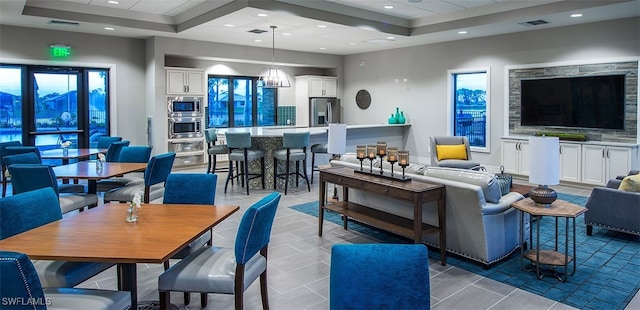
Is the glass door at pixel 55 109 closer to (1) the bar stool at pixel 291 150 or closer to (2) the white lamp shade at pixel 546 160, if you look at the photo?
(1) the bar stool at pixel 291 150

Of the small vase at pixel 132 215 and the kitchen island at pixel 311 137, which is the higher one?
the kitchen island at pixel 311 137

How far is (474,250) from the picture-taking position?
3.82m

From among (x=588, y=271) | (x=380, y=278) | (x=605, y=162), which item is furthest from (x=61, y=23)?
(x=605, y=162)

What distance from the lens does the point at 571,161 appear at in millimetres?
7324

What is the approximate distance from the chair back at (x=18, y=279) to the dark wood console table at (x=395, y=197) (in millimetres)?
2715

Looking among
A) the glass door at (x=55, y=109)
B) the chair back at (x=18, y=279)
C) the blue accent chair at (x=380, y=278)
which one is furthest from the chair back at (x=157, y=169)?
the glass door at (x=55, y=109)

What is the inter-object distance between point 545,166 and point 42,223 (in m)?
3.66

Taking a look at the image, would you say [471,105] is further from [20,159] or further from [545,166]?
[20,159]

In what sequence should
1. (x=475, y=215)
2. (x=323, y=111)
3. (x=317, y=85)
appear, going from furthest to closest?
(x=323, y=111)
(x=317, y=85)
(x=475, y=215)

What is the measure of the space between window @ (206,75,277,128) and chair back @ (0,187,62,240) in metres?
7.47

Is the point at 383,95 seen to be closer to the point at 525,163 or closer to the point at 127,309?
the point at 525,163

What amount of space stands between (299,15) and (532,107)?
4526 mm

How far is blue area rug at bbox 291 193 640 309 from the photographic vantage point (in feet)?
10.6

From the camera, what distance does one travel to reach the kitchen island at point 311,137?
24.3ft
